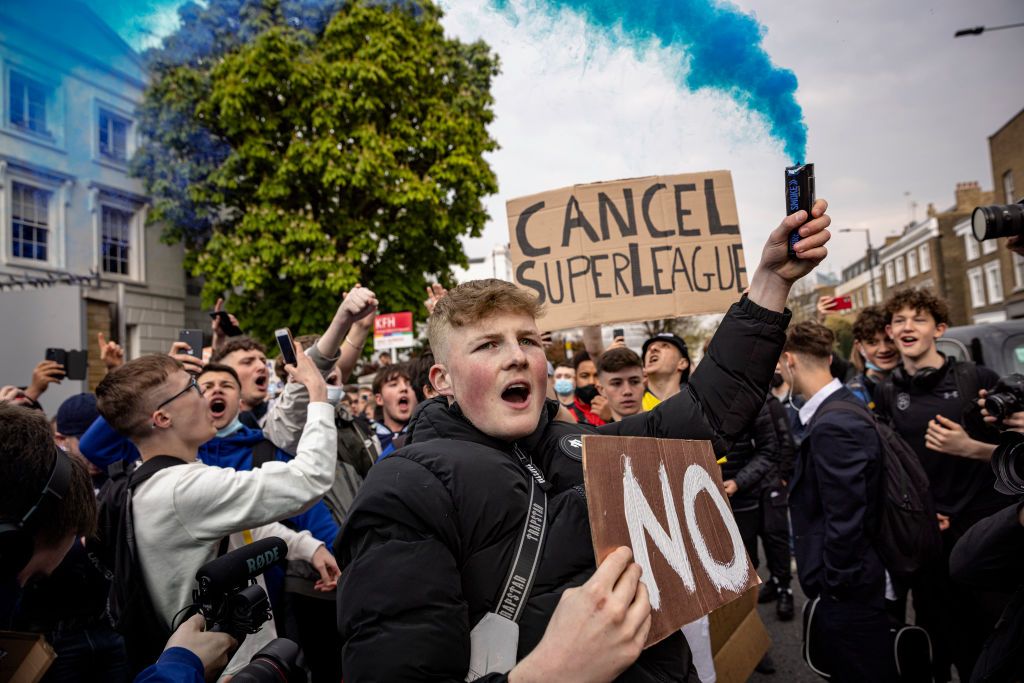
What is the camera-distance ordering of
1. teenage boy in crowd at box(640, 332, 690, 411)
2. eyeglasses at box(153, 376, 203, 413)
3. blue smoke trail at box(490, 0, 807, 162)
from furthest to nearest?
teenage boy in crowd at box(640, 332, 690, 411) < blue smoke trail at box(490, 0, 807, 162) < eyeglasses at box(153, 376, 203, 413)

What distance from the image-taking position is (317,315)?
57.1 ft

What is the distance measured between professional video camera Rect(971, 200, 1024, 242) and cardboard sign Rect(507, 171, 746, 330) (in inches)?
66.5

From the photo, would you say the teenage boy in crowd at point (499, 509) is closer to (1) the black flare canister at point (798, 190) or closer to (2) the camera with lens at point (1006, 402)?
(1) the black flare canister at point (798, 190)

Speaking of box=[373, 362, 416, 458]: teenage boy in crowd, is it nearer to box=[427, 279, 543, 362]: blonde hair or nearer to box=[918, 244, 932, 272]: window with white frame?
box=[427, 279, 543, 362]: blonde hair

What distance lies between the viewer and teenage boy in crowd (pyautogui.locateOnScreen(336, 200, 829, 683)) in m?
1.18

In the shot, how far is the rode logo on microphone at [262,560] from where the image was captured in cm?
177

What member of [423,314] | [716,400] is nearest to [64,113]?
[716,400]

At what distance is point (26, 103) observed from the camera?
6270 millimetres

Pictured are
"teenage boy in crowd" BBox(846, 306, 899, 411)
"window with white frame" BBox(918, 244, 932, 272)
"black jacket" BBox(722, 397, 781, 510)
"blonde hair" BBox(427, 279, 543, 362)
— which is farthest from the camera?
"window with white frame" BBox(918, 244, 932, 272)

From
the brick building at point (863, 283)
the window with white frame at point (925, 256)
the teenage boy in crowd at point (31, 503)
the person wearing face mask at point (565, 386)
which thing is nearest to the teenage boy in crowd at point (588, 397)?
the person wearing face mask at point (565, 386)

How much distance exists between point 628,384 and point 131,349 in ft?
56.4

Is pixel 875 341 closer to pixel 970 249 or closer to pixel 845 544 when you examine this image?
pixel 845 544

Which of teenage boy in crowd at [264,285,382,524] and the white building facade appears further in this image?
the white building facade

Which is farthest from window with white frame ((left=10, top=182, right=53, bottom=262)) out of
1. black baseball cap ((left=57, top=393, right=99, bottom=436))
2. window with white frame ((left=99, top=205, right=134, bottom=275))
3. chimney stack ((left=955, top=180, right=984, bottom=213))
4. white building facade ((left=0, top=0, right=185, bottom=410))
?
chimney stack ((left=955, top=180, right=984, bottom=213))
